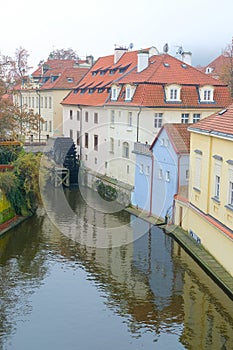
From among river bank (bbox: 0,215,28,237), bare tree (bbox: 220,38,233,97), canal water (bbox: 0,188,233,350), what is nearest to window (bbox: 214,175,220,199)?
canal water (bbox: 0,188,233,350)

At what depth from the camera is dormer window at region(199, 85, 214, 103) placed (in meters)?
27.6

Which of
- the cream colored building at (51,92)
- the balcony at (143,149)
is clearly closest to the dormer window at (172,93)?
the balcony at (143,149)

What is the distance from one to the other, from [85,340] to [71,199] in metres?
17.3

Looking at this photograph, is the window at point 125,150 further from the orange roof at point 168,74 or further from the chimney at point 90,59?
the chimney at point 90,59

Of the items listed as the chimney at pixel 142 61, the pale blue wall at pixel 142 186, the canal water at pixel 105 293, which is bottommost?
the canal water at pixel 105 293

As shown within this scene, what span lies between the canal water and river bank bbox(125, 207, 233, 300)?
0.69ft

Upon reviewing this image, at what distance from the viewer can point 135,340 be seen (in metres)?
11.4

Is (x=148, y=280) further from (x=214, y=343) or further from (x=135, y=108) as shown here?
(x=135, y=108)

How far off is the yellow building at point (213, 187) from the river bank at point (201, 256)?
18 centimetres

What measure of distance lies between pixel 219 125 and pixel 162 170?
5912mm

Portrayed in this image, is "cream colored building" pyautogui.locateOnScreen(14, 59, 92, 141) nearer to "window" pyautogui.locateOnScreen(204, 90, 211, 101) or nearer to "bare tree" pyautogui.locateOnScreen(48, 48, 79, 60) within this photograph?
"window" pyautogui.locateOnScreen(204, 90, 211, 101)

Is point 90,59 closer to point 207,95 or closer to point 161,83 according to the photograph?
point 161,83

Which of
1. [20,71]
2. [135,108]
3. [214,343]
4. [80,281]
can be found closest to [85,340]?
[214,343]

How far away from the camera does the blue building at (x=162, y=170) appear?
2023cm
